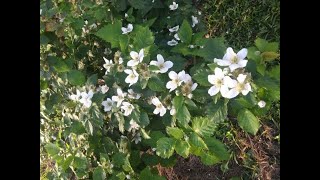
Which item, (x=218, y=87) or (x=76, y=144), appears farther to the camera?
(x=76, y=144)

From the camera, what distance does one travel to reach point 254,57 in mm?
1338

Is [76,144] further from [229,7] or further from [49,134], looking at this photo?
[229,7]

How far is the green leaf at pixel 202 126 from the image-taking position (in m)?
1.51

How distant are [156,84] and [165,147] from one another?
23cm

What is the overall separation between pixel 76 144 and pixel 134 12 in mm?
670

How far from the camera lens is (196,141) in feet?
5.02

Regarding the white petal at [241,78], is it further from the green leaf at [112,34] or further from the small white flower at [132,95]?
the green leaf at [112,34]

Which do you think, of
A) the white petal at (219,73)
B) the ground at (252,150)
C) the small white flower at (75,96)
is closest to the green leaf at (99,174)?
the small white flower at (75,96)

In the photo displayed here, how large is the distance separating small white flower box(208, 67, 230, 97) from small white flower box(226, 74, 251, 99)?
0.5 inches

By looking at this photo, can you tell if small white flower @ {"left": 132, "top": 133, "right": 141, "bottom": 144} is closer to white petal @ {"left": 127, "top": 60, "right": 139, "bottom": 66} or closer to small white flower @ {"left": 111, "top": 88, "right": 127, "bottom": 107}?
small white flower @ {"left": 111, "top": 88, "right": 127, "bottom": 107}

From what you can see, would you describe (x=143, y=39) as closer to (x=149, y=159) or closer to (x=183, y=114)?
(x=183, y=114)

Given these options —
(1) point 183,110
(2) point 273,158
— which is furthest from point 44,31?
(2) point 273,158

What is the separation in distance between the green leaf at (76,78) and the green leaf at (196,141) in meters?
0.54

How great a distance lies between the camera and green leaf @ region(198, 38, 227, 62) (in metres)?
1.37
